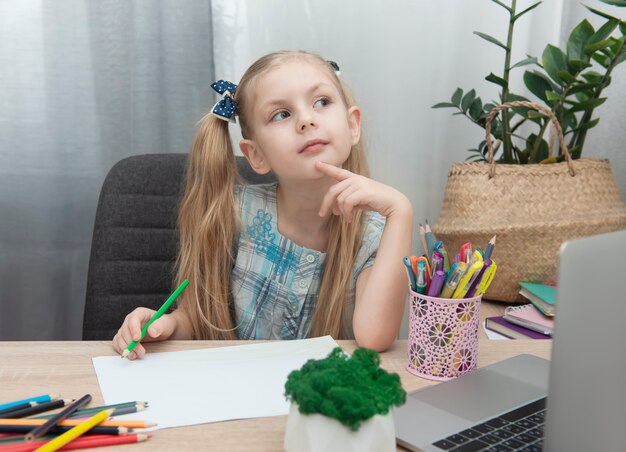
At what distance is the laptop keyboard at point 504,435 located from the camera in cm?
60

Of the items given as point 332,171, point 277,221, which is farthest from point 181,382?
point 277,221

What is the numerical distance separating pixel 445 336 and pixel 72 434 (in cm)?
43

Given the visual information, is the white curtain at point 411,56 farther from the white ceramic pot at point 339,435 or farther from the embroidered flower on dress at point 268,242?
the white ceramic pot at point 339,435

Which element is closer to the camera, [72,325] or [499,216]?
[499,216]

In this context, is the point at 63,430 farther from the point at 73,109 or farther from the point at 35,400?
the point at 73,109

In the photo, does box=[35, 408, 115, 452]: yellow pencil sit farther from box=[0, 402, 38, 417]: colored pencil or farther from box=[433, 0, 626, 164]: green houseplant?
box=[433, 0, 626, 164]: green houseplant

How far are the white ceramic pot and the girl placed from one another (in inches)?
21.0

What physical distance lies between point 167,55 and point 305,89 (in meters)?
0.60

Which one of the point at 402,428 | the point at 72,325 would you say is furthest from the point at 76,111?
the point at 402,428

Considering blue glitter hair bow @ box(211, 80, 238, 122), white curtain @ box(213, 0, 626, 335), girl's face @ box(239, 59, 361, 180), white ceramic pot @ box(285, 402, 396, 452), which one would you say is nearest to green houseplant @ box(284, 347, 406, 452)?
white ceramic pot @ box(285, 402, 396, 452)

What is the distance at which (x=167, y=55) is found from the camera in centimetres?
158

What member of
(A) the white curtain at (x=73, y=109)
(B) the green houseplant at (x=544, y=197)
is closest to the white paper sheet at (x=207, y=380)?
(B) the green houseplant at (x=544, y=197)

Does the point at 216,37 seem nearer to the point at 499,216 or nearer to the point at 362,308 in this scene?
the point at 499,216

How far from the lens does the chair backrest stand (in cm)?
125
